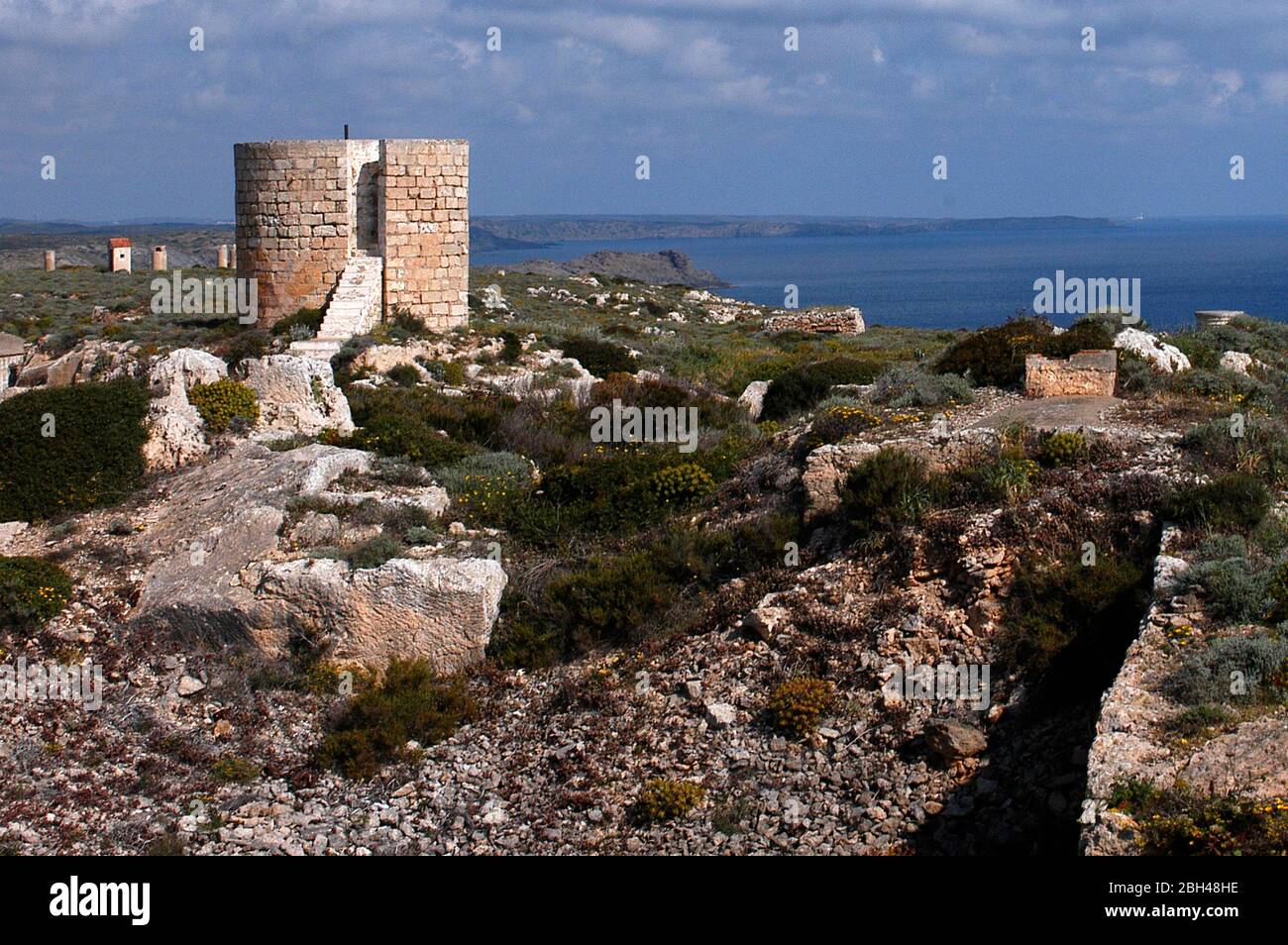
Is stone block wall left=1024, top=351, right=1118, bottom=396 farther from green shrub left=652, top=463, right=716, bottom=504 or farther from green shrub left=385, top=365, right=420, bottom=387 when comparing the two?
green shrub left=385, top=365, right=420, bottom=387

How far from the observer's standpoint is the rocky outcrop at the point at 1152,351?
1612 centimetres

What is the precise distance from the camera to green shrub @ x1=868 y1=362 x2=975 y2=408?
15008mm

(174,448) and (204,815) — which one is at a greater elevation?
(174,448)

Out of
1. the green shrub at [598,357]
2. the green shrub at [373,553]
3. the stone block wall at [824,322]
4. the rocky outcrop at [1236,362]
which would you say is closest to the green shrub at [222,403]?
the green shrub at [373,553]

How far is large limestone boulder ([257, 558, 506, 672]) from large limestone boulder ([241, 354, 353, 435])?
5339mm

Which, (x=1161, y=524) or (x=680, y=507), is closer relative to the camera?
(x=1161, y=524)

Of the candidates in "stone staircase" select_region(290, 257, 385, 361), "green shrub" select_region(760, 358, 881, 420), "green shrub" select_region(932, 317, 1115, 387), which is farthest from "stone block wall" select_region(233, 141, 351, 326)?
"green shrub" select_region(932, 317, 1115, 387)

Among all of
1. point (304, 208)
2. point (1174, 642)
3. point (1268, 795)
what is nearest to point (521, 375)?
point (304, 208)

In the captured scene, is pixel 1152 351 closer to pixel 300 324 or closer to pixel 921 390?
pixel 921 390

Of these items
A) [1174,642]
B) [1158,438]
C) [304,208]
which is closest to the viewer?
[1174,642]

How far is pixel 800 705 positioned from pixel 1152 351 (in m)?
8.98

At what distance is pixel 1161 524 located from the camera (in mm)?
10820
